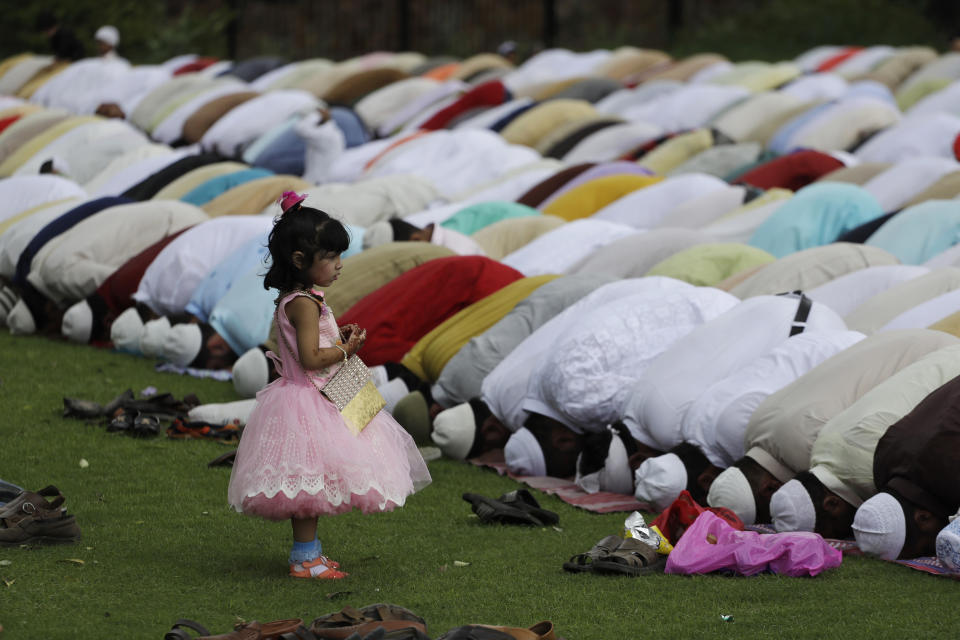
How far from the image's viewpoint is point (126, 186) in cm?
1009

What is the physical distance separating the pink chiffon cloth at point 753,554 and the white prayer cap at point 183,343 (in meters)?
3.60

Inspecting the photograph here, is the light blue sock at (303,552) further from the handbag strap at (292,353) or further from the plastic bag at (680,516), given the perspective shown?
the plastic bag at (680,516)

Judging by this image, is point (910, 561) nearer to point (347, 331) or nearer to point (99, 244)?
point (347, 331)

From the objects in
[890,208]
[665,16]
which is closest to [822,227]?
[890,208]

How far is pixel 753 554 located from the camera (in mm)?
4051

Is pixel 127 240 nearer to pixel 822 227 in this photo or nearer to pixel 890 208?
pixel 822 227

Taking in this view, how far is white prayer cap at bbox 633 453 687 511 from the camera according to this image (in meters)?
4.77

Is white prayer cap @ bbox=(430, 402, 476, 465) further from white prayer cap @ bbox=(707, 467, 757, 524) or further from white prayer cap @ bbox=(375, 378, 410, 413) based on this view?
white prayer cap @ bbox=(707, 467, 757, 524)

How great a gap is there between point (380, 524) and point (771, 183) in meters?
5.19

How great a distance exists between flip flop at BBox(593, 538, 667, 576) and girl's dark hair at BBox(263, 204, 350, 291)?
1.17m

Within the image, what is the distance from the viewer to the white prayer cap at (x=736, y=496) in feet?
14.9

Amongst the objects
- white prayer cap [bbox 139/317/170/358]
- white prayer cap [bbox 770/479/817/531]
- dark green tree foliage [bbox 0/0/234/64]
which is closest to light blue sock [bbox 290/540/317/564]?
white prayer cap [bbox 770/479/817/531]

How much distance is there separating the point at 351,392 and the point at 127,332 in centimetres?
390

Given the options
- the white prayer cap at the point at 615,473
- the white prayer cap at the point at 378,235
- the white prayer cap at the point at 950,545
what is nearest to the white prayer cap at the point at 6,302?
the white prayer cap at the point at 378,235
